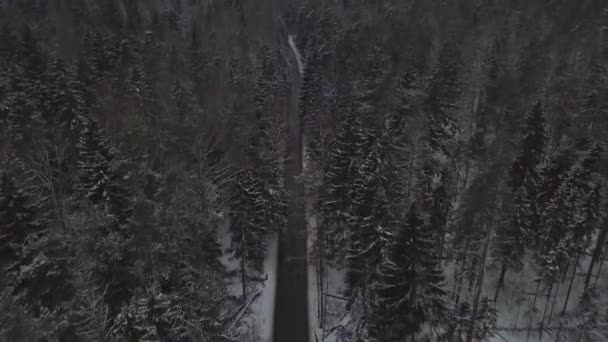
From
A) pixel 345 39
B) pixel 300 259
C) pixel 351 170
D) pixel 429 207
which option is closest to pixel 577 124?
pixel 429 207

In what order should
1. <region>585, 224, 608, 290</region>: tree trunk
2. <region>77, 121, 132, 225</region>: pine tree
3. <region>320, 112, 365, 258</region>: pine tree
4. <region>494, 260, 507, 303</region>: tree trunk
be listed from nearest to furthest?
<region>77, 121, 132, 225</region>: pine tree, <region>320, 112, 365, 258</region>: pine tree, <region>585, 224, 608, 290</region>: tree trunk, <region>494, 260, 507, 303</region>: tree trunk

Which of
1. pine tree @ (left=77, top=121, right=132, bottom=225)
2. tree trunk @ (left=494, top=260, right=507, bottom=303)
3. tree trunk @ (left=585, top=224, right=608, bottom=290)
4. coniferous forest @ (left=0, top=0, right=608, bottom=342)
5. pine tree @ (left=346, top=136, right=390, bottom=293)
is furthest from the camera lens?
tree trunk @ (left=494, top=260, right=507, bottom=303)

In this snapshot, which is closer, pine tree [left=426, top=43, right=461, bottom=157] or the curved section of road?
the curved section of road

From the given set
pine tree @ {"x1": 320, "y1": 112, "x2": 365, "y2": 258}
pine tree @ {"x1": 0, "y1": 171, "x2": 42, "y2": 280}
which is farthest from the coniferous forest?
pine tree @ {"x1": 320, "y1": 112, "x2": 365, "y2": 258}

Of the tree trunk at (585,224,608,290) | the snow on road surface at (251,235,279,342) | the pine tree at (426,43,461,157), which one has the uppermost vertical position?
the pine tree at (426,43,461,157)

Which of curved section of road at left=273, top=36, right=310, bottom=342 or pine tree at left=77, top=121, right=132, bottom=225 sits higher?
pine tree at left=77, top=121, right=132, bottom=225

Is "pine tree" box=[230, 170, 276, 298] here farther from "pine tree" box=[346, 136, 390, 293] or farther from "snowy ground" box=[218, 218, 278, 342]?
"pine tree" box=[346, 136, 390, 293]

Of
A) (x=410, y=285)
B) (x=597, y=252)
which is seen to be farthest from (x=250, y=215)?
(x=597, y=252)
